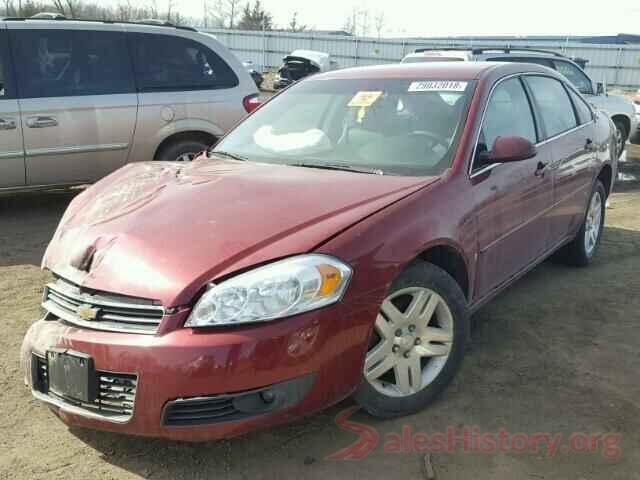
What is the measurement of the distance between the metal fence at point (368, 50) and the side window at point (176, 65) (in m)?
22.1

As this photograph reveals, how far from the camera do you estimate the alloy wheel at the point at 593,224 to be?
5.18 metres

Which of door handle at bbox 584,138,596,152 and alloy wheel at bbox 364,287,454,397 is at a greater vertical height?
door handle at bbox 584,138,596,152

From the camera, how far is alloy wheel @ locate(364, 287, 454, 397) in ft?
9.16

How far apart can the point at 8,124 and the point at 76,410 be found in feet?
13.7

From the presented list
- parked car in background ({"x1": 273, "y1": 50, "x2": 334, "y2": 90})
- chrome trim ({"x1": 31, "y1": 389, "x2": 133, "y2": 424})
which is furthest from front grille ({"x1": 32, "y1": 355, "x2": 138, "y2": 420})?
parked car in background ({"x1": 273, "y1": 50, "x2": 334, "y2": 90})

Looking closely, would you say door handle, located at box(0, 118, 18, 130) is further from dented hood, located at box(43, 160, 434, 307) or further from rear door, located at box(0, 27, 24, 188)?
dented hood, located at box(43, 160, 434, 307)

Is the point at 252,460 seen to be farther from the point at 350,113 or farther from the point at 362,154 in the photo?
the point at 350,113

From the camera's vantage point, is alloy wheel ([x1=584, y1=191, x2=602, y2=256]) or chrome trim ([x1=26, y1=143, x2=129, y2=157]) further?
chrome trim ([x1=26, y1=143, x2=129, y2=157])

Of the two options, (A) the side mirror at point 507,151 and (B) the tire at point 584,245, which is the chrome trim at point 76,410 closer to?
(A) the side mirror at point 507,151

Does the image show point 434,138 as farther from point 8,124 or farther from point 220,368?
point 8,124

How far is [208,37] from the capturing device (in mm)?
6980

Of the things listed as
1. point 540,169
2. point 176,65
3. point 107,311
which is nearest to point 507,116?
point 540,169

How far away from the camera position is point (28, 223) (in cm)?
623

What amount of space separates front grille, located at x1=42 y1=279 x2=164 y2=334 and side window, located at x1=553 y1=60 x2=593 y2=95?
8.35m
